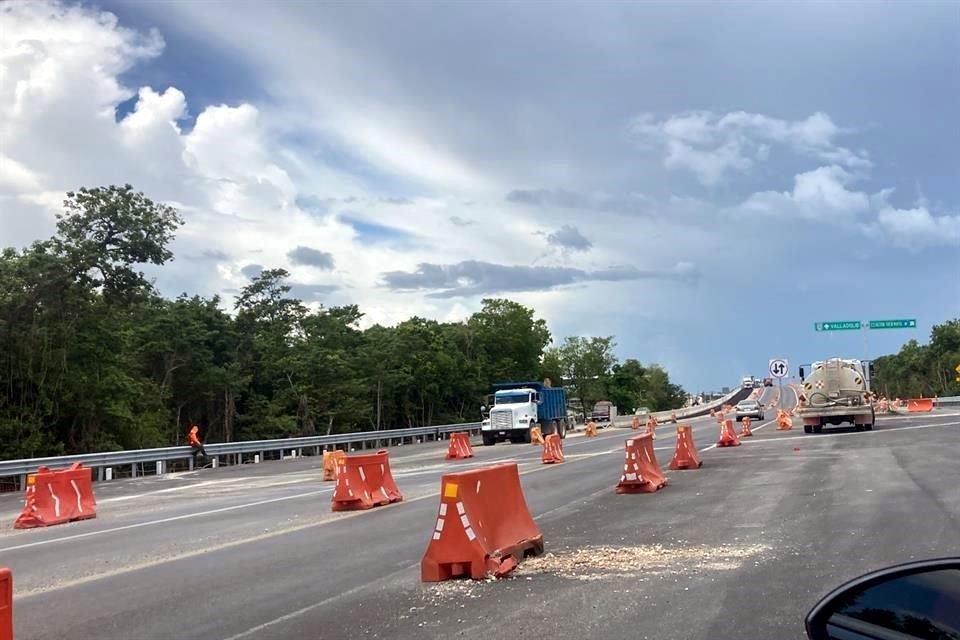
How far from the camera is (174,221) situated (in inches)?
1405

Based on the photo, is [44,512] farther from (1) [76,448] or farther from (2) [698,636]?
(1) [76,448]

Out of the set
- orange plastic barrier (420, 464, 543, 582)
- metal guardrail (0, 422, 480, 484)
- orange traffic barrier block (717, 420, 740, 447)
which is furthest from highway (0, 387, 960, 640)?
orange traffic barrier block (717, 420, 740, 447)

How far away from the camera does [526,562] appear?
9742 millimetres

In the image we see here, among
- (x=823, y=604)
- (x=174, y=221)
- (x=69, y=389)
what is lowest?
(x=823, y=604)

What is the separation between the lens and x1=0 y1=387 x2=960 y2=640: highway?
7324mm

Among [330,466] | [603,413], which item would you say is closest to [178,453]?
[330,466]

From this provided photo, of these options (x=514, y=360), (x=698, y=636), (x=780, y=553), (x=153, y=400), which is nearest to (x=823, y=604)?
(x=698, y=636)

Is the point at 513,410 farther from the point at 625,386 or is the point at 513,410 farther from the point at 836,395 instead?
the point at 625,386

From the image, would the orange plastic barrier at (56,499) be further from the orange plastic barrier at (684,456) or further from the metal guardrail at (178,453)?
the orange plastic barrier at (684,456)

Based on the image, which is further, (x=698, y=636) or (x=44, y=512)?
(x=44, y=512)

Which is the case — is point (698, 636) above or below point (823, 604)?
below

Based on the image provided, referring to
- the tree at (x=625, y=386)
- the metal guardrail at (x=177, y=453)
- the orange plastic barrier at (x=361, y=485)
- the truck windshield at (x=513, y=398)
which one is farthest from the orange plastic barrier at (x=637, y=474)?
the tree at (x=625, y=386)

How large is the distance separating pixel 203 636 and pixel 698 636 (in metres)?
3.90

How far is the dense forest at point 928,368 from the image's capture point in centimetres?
9712
